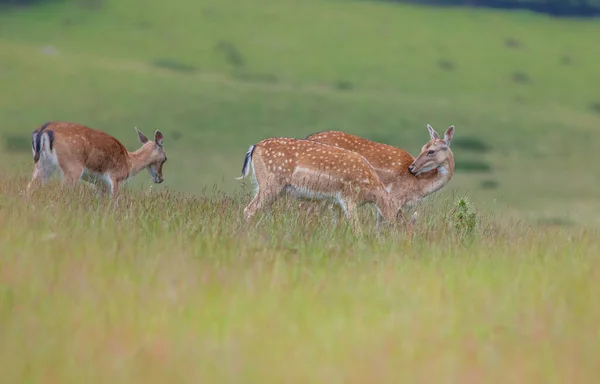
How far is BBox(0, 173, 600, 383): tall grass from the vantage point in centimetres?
359

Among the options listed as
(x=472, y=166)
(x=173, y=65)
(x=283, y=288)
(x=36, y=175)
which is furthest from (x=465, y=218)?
(x=173, y=65)

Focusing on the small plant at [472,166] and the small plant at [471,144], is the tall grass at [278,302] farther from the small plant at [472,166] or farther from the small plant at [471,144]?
the small plant at [471,144]

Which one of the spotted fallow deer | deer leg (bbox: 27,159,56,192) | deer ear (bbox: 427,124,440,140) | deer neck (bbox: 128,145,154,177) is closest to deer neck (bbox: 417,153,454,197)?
the spotted fallow deer

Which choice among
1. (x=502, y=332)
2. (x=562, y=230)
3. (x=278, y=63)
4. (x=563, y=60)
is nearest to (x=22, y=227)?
(x=502, y=332)

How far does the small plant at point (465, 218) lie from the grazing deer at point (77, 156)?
11.2 feet

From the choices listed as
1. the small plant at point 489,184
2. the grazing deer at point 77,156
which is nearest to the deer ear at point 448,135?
the grazing deer at point 77,156

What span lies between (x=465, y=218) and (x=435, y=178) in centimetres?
159

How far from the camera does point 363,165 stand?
842 centimetres

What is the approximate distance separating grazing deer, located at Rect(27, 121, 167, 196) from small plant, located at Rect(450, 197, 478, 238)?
3.42m

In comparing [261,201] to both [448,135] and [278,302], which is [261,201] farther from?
[278,302]

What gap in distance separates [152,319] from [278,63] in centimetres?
2402

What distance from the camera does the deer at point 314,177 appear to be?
8.28 metres

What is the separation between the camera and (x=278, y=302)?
456cm

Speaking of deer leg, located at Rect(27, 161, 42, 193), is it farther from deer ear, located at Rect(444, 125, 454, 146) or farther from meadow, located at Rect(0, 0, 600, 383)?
deer ear, located at Rect(444, 125, 454, 146)
